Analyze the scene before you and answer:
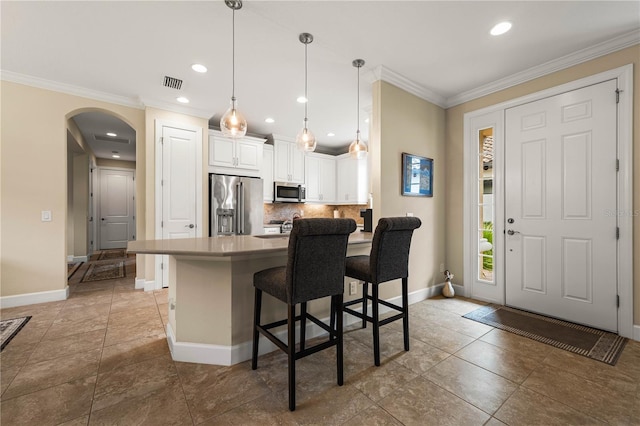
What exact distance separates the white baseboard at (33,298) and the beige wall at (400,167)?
394 cm

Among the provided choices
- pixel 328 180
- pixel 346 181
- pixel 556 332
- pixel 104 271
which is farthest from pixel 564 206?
pixel 104 271

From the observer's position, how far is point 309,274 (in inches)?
65.2

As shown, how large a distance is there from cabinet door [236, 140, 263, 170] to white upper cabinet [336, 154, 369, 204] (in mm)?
1887

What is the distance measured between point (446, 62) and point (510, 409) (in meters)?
2.96

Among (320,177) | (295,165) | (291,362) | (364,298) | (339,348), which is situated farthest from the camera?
(320,177)

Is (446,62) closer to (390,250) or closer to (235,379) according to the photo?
(390,250)

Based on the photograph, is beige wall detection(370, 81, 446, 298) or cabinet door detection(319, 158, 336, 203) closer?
beige wall detection(370, 81, 446, 298)

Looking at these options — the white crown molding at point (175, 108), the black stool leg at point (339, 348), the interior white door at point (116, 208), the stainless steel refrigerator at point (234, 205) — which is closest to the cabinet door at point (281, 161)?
the stainless steel refrigerator at point (234, 205)

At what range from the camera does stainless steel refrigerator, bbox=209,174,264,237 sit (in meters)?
4.28

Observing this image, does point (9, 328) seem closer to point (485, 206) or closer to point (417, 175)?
point (417, 175)

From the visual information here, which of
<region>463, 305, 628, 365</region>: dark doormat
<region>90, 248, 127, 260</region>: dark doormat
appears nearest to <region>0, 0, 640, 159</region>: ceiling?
<region>463, 305, 628, 365</region>: dark doormat

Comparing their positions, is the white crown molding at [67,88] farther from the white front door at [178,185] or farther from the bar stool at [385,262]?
the bar stool at [385,262]

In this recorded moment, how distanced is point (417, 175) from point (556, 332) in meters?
2.03

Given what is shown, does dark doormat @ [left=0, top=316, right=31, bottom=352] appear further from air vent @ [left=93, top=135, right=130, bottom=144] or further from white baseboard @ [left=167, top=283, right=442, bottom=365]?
air vent @ [left=93, top=135, right=130, bottom=144]
